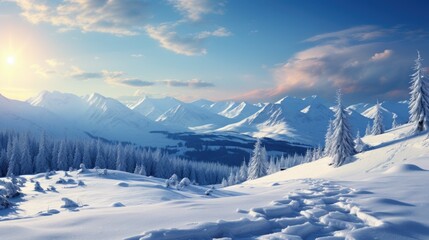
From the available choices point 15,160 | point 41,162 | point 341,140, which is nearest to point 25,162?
point 15,160

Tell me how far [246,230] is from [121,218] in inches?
111

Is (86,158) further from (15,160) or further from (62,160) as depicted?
(15,160)

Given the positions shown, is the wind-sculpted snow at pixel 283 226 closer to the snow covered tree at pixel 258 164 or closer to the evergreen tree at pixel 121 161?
the snow covered tree at pixel 258 164

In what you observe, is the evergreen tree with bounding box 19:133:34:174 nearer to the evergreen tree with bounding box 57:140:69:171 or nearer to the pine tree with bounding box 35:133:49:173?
the pine tree with bounding box 35:133:49:173

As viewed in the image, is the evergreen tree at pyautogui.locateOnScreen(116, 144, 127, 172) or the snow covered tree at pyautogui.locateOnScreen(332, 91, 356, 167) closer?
the snow covered tree at pyautogui.locateOnScreen(332, 91, 356, 167)

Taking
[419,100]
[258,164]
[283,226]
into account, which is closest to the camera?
[283,226]

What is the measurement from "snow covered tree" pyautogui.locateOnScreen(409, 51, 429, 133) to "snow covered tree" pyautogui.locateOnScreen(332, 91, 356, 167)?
29.8 ft

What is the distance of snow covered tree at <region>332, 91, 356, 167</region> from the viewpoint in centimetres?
4831

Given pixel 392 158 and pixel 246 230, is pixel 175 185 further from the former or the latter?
pixel 392 158

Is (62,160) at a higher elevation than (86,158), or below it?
below

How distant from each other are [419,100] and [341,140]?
12160 mm

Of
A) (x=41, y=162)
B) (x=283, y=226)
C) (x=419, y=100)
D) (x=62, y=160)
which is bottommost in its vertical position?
(x=41, y=162)

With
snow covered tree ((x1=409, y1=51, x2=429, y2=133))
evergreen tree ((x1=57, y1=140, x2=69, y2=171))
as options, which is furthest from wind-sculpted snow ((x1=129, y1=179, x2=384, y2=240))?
evergreen tree ((x1=57, y1=140, x2=69, y2=171))

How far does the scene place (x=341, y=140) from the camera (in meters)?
48.8
